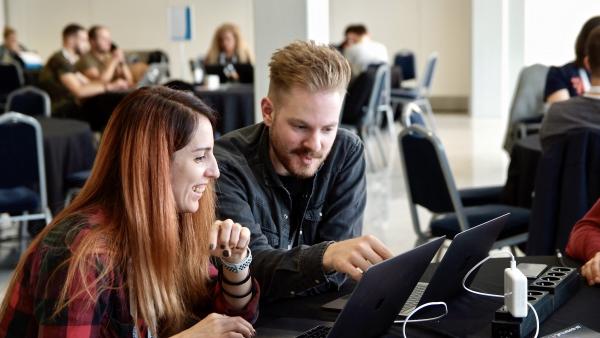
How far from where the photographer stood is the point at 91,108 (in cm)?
788

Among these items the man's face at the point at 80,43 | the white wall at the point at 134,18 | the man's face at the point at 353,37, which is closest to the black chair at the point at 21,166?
the man's face at the point at 80,43

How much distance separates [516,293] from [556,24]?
9956 mm

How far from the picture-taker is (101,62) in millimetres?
8438

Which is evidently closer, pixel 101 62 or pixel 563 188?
pixel 563 188

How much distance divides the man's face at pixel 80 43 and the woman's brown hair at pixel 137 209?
714 centimetres

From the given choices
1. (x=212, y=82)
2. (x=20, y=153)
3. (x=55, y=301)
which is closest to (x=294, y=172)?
(x=55, y=301)

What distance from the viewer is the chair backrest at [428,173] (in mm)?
3592

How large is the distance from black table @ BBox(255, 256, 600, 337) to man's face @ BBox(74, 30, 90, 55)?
22.9 feet

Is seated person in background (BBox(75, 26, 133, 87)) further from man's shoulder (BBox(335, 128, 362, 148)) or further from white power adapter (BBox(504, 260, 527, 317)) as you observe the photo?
white power adapter (BBox(504, 260, 527, 317))

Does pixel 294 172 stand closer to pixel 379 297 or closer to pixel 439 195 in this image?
pixel 379 297

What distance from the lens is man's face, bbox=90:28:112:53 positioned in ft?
26.9

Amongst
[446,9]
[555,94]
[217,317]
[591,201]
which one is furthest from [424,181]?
[446,9]

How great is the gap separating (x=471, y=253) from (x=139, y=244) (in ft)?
2.16

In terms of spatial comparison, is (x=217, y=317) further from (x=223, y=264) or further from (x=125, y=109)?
(x=125, y=109)
